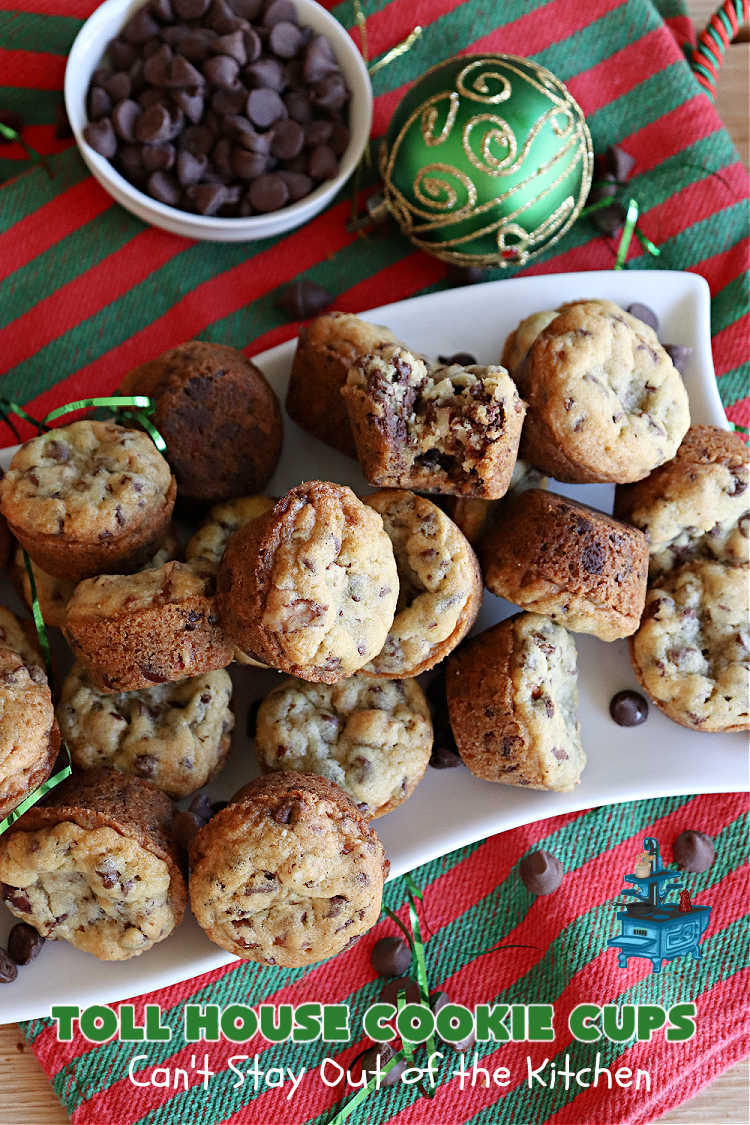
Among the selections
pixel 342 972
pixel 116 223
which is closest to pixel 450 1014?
pixel 342 972

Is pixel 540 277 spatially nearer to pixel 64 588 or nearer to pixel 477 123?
pixel 477 123

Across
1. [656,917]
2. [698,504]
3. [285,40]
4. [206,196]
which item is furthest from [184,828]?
[285,40]

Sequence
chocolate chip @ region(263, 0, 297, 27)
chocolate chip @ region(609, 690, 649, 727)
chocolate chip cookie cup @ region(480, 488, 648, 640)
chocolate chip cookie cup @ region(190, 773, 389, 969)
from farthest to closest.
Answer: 1. chocolate chip @ region(263, 0, 297, 27)
2. chocolate chip @ region(609, 690, 649, 727)
3. chocolate chip cookie cup @ region(480, 488, 648, 640)
4. chocolate chip cookie cup @ region(190, 773, 389, 969)

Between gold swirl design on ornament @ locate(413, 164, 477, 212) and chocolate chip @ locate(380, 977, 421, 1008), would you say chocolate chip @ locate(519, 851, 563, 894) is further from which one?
gold swirl design on ornament @ locate(413, 164, 477, 212)

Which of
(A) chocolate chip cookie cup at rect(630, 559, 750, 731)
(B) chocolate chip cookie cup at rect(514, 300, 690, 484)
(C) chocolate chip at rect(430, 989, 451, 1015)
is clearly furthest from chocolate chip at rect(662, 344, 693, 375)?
(C) chocolate chip at rect(430, 989, 451, 1015)

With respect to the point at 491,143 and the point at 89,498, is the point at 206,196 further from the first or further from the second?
the point at 89,498
